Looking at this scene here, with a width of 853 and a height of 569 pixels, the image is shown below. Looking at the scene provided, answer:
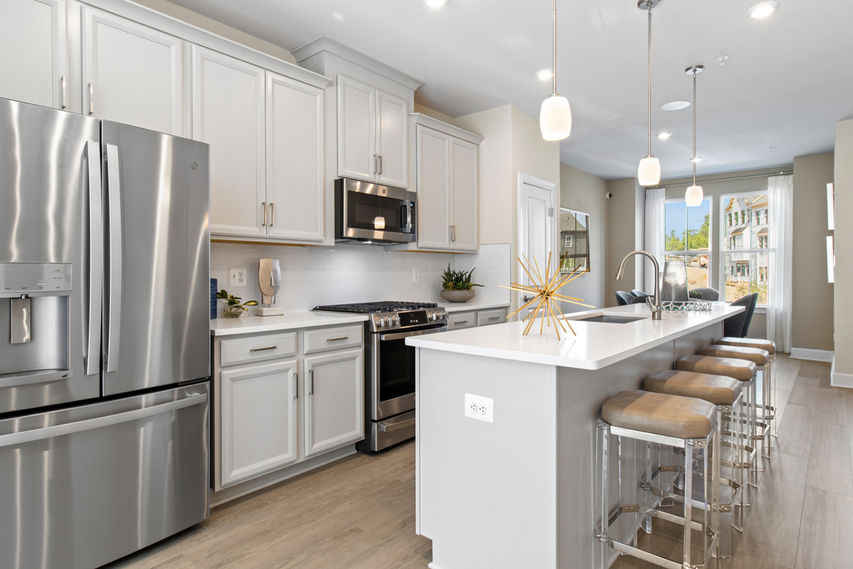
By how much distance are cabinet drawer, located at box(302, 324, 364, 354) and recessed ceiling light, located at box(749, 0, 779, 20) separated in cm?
304

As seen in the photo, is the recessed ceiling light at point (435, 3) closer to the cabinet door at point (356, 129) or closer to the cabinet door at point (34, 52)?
the cabinet door at point (356, 129)

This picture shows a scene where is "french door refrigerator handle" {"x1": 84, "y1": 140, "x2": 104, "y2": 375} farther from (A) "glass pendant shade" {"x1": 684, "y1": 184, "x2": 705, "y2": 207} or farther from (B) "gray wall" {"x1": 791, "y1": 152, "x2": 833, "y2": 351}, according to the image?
(B) "gray wall" {"x1": 791, "y1": 152, "x2": 833, "y2": 351}

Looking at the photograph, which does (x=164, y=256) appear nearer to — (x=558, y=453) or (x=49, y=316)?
(x=49, y=316)

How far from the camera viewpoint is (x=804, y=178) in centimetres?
637

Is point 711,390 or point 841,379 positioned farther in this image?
point 841,379

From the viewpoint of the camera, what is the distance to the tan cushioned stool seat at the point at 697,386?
6.83ft

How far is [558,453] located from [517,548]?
15.9 inches

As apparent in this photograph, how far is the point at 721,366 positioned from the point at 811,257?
5.39 metres

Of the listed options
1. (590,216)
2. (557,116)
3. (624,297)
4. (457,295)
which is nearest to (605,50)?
(557,116)

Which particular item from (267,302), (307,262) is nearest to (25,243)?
(267,302)

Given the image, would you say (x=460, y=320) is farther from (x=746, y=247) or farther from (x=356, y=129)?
(x=746, y=247)

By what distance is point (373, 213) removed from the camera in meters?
3.49

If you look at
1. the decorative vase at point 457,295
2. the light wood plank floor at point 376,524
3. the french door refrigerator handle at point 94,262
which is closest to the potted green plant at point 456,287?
the decorative vase at point 457,295

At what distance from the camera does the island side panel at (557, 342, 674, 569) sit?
1.61 metres
